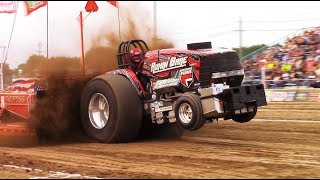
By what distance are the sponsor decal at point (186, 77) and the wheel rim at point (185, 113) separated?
44 cm

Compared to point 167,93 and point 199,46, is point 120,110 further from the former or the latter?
point 199,46

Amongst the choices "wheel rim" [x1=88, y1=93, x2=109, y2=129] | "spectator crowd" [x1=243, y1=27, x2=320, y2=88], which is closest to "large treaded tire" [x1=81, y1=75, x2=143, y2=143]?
"wheel rim" [x1=88, y1=93, x2=109, y2=129]

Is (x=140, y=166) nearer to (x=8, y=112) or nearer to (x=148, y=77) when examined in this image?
(x=148, y=77)

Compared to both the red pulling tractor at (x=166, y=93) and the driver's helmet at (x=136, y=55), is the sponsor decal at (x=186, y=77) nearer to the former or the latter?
the red pulling tractor at (x=166, y=93)

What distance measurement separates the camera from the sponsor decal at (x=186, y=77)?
334 inches

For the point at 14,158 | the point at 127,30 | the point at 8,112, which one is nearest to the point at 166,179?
the point at 14,158

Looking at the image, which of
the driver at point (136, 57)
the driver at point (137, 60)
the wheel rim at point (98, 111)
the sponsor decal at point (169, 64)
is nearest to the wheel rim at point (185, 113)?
the sponsor decal at point (169, 64)

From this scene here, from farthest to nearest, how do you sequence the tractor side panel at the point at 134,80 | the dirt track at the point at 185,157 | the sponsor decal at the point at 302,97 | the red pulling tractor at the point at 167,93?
the sponsor decal at the point at 302,97 < the tractor side panel at the point at 134,80 < the red pulling tractor at the point at 167,93 < the dirt track at the point at 185,157

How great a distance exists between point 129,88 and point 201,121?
1.69 m

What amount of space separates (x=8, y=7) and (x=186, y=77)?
5.55m

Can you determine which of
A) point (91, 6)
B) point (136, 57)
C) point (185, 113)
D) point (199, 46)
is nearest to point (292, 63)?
point (91, 6)

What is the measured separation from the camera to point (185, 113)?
27.2 feet

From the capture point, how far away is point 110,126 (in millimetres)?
9039

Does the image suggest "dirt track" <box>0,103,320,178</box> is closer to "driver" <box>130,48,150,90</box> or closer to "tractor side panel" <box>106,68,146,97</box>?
"tractor side panel" <box>106,68,146,97</box>
